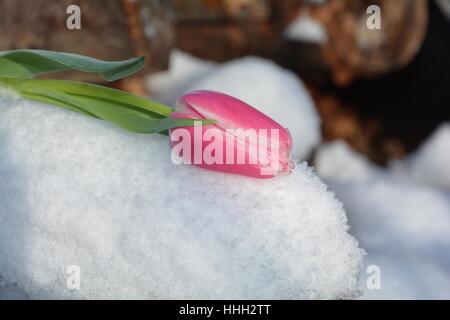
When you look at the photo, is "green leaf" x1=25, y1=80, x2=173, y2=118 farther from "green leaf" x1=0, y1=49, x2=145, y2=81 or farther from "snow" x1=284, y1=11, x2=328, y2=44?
"snow" x1=284, y1=11, x2=328, y2=44

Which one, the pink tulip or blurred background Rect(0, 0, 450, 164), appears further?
blurred background Rect(0, 0, 450, 164)

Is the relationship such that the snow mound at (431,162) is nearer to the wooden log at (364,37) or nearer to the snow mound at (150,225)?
the wooden log at (364,37)

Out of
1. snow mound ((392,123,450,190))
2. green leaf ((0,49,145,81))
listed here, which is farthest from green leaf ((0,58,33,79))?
snow mound ((392,123,450,190))

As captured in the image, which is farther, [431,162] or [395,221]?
[431,162]

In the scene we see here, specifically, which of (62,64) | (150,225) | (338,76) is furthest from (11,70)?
(338,76)

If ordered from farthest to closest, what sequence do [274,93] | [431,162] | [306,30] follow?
[431,162] → [306,30] → [274,93]

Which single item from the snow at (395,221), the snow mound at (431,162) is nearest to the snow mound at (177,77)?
the snow at (395,221)

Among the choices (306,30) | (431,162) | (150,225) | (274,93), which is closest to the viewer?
(150,225)

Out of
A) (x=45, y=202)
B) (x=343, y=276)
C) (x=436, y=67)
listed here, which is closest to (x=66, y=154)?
(x=45, y=202)

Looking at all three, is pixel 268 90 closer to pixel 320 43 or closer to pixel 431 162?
pixel 320 43
